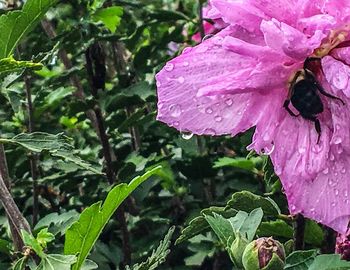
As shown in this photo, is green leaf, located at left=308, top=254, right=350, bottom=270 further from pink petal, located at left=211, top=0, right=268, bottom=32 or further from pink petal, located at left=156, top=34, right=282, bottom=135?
pink petal, located at left=211, top=0, right=268, bottom=32

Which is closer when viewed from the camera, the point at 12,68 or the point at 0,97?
the point at 12,68

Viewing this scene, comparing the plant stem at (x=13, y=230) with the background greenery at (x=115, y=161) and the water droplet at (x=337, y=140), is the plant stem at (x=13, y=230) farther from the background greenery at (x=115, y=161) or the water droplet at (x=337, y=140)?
the water droplet at (x=337, y=140)

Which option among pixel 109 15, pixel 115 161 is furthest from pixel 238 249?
pixel 109 15

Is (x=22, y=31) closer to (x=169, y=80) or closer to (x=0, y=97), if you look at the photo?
(x=169, y=80)

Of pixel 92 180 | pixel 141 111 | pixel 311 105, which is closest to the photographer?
pixel 311 105

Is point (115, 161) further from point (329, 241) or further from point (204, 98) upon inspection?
point (204, 98)

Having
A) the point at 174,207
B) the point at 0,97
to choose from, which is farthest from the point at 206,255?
the point at 0,97

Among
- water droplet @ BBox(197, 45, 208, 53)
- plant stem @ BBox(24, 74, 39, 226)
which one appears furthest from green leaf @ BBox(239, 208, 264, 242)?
plant stem @ BBox(24, 74, 39, 226)
